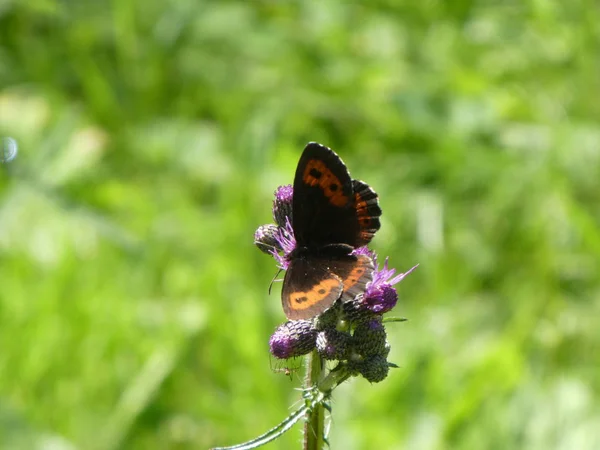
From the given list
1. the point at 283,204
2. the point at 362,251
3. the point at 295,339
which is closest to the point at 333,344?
the point at 295,339

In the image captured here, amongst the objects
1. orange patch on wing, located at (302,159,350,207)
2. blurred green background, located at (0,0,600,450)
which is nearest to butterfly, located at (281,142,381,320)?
orange patch on wing, located at (302,159,350,207)

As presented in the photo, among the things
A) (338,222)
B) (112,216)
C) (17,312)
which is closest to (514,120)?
(112,216)

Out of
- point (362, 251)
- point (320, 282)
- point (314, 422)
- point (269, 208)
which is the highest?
point (269, 208)

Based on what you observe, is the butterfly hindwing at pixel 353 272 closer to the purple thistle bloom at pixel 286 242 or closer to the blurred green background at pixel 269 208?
the purple thistle bloom at pixel 286 242

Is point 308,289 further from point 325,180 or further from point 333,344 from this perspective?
point 325,180

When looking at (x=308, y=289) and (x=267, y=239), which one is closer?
(x=308, y=289)

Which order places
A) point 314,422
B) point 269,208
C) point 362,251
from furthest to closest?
point 269,208 → point 362,251 → point 314,422

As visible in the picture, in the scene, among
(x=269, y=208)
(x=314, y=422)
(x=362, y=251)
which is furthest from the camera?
(x=269, y=208)

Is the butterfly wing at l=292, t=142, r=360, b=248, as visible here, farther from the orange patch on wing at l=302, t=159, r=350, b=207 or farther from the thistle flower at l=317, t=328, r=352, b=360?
the thistle flower at l=317, t=328, r=352, b=360
